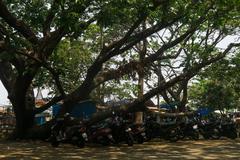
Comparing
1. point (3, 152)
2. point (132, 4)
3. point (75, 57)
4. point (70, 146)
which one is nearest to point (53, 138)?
point (70, 146)

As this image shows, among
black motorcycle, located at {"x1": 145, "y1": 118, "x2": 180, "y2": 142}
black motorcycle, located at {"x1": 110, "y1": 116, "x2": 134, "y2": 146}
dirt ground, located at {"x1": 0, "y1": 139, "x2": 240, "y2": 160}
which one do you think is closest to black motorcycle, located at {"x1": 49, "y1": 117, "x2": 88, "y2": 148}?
dirt ground, located at {"x1": 0, "y1": 139, "x2": 240, "y2": 160}

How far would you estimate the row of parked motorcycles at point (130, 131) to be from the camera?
595 inches

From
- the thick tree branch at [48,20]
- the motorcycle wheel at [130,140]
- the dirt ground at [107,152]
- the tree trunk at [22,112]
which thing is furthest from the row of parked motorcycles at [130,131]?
the thick tree branch at [48,20]

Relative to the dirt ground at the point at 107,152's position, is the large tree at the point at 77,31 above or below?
above

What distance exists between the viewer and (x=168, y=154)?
1286cm

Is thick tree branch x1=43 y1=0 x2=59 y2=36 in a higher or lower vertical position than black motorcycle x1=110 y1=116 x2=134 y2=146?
higher

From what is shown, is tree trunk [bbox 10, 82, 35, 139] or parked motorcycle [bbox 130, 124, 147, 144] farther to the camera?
tree trunk [bbox 10, 82, 35, 139]

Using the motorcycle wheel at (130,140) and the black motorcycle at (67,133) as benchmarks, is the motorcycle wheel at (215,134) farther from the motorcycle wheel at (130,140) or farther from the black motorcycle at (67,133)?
the black motorcycle at (67,133)

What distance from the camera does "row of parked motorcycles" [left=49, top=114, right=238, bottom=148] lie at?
49.6 ft

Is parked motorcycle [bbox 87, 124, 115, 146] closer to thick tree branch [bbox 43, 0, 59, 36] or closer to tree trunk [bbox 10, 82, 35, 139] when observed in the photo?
tree trunk [bbox 10, 82, 35, 139]

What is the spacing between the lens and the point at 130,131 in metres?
15.7

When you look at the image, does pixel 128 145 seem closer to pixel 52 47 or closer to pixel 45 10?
pixel 52 47

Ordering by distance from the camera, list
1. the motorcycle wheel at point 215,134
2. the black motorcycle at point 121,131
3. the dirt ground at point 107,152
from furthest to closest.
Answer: the motorcycle wheel at point 215,134, the black motorcycle at point 121,131, the dirt ground at point 107,152

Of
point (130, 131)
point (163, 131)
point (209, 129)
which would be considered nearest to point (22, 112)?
point (130, 131)
